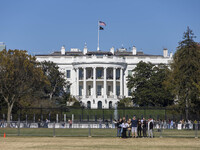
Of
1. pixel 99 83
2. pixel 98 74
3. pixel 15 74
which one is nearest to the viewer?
pixel 15 74

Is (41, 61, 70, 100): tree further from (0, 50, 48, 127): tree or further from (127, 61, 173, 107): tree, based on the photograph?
(0, 50, 48, 127): tree

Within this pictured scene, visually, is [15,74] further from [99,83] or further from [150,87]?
[99,83]

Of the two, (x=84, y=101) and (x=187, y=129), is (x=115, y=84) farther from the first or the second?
(x=187, y=129)

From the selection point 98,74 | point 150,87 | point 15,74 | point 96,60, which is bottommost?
point 15,74

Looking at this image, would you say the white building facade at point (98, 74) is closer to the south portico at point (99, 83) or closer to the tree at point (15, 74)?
the south portico at point (99, 83)

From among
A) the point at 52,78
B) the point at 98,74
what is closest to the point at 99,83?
the point at 98,74

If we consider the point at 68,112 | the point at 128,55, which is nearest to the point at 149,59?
the point at 128,55

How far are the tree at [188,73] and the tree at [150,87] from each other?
97.4 ft

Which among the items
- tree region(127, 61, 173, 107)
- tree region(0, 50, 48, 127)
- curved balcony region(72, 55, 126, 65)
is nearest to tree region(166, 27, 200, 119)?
tree region(0, 50, 48, 127)

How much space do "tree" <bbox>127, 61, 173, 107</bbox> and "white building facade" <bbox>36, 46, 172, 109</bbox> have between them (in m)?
10.8

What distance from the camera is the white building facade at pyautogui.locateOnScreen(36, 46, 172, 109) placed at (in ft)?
386

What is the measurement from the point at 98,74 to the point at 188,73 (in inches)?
2202

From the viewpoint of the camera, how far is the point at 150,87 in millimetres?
104750

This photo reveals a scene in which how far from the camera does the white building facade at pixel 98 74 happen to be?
386 ft
